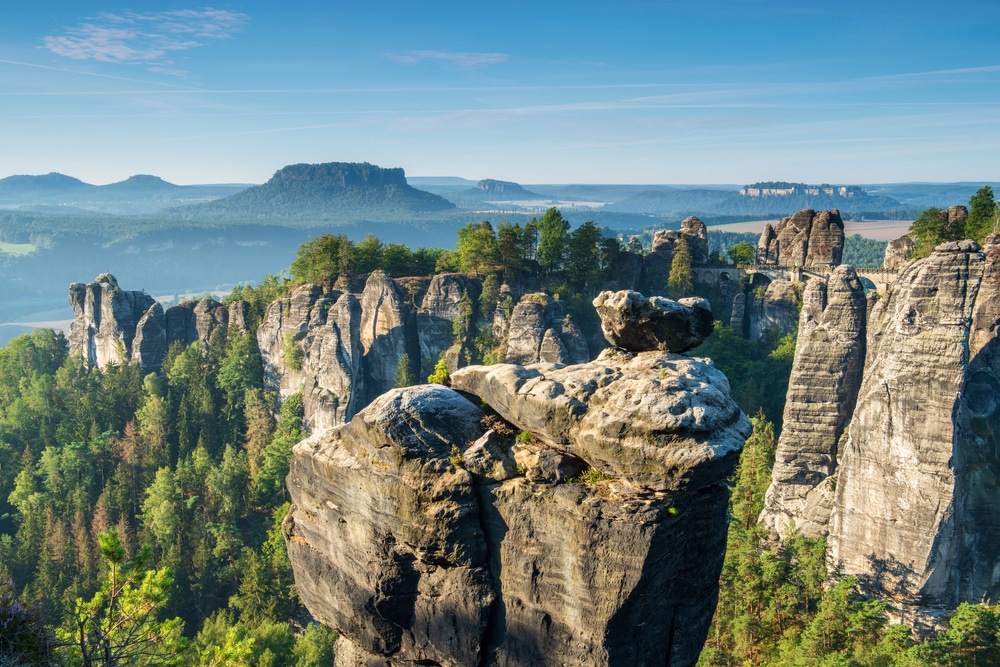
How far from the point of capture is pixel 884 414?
2409 centimetres

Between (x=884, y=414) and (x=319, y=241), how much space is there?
135 ft

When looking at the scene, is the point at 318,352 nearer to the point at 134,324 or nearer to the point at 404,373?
the point at 404,373

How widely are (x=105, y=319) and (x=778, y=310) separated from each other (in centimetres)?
5598

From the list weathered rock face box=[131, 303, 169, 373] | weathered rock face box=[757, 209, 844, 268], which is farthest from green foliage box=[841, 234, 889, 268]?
weathered rock face box=[131, 303, 169, 373]

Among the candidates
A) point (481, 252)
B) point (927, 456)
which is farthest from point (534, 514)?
A: point (481, 252)

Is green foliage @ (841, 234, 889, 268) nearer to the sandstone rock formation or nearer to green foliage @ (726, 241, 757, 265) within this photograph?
green foliage @ (726, 241, 757, 265)

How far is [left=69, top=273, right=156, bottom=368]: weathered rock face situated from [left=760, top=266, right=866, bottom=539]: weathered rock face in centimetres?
5283

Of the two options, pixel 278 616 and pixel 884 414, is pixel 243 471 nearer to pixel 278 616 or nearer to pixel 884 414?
pixel 278 616

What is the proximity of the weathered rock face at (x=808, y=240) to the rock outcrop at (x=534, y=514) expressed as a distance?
148 ft

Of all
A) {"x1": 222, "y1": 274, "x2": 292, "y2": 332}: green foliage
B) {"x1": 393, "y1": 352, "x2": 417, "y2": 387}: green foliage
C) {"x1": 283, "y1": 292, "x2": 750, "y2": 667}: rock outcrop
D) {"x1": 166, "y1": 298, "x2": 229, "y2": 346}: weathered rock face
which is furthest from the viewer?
{"x1": 166, "y1": 298, "x2": 229, "y2": 346}: weathered rock face

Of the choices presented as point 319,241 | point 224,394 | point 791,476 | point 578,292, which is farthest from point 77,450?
point 791,476

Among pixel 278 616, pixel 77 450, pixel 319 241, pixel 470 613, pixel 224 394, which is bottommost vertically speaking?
pixel 278 616

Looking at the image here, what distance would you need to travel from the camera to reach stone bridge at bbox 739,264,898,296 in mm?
47188

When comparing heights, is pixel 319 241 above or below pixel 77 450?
above
